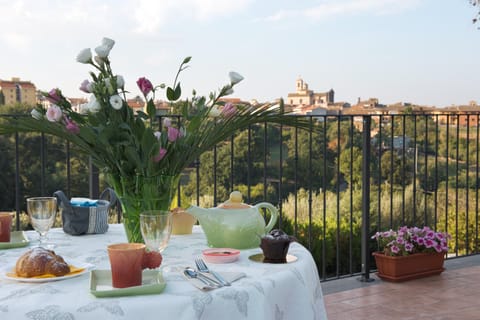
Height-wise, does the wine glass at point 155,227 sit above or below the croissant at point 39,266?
above

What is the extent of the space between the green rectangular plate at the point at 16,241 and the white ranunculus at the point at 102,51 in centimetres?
59

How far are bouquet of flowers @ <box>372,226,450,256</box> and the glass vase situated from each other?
268 centimetres

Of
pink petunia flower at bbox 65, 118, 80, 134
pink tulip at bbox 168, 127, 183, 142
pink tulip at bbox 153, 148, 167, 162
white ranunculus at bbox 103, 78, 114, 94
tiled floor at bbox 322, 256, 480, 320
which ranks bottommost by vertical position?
tiled floor at bbox 322, 256, 480, 320

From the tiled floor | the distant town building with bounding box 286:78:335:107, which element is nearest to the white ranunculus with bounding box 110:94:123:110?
the tiled floor

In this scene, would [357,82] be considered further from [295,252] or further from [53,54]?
[295,252]

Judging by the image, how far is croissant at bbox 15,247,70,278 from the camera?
4.15ft

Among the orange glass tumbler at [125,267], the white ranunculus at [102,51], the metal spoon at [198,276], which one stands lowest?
the metal spoon at [198,276]

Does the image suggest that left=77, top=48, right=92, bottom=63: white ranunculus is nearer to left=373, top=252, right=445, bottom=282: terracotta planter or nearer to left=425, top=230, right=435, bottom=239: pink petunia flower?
left=373, top=252, right=445, bottom=282: terracotta planter

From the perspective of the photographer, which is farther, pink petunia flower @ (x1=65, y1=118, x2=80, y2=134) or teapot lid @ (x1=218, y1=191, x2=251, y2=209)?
teapot lid @ (x1=218, y1=191, x2=251, y2=209)

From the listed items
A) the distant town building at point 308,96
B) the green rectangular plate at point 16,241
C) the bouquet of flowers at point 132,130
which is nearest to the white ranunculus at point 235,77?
the bouquet of flowers at point 132,130

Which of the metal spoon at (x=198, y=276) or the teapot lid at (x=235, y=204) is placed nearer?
the metal spoon at (x=198, y=276)

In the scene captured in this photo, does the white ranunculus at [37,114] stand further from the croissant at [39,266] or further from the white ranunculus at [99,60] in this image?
the croissant at [39,266]

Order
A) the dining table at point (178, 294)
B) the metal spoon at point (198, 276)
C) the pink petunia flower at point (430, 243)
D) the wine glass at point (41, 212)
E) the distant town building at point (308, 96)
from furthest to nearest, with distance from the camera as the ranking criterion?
the distant town building at point (308, 96), the pink petunia flower at point (430, 243), the wine glass at point (41, 212), the metal spoon at point (198, 276), the dining table at point (178, 294)

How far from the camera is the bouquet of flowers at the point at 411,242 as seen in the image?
3850 millimetres
